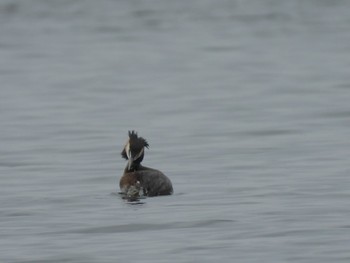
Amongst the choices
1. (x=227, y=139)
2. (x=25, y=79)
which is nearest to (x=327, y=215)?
(x=227, y=139)

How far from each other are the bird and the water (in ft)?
0.53

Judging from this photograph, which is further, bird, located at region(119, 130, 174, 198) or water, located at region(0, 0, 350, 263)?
bird, located at region(119, 130, 174, 198)

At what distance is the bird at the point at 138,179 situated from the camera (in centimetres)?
1741

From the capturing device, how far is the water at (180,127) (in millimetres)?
14992

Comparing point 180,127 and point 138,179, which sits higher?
point 180,127

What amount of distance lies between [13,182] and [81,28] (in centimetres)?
2536

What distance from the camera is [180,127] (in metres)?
24.9

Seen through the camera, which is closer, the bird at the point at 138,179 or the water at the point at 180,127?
the water at the point at 180,127

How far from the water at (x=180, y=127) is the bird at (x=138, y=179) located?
6.4 inches

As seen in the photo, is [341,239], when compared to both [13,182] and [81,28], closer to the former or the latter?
[13,182]

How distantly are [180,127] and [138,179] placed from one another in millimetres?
7397

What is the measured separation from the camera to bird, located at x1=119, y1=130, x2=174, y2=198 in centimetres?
1741

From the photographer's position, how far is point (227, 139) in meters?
23.2

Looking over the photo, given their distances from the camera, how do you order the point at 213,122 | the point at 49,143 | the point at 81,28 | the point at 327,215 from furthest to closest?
1. the point at 81,28
2. the point at 213,122
3. the point at 49,143
4. the point at 327,215
